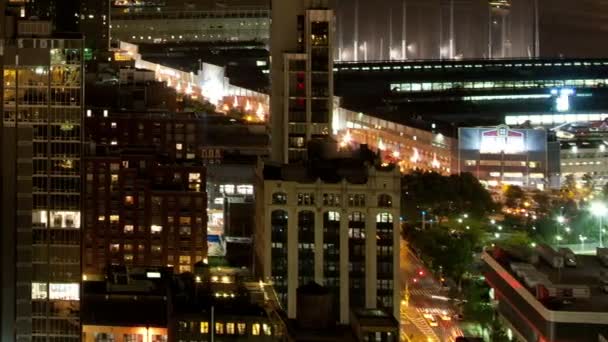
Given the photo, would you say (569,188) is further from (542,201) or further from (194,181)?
(194,181)

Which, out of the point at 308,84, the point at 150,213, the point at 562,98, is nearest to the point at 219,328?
the point at 150,213

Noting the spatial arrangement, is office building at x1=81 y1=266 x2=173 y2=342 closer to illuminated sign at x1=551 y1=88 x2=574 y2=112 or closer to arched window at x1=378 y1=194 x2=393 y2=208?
arched window at x1=378 y1=194 x2=393 y2=208

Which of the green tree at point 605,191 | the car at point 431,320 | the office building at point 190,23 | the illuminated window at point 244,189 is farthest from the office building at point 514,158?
the office building at point 190,23

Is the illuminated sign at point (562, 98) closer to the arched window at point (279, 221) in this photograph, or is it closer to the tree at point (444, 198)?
A: the tree at point (444, 198)

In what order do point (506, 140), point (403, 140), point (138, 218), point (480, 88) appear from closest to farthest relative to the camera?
point (138, 218), point (506, 140), point (403, 140), point (480, 88)

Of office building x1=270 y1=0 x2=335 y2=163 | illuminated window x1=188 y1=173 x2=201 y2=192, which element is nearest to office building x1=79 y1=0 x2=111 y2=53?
illuminated window x1=188 y1=173 x2=201 y2=192

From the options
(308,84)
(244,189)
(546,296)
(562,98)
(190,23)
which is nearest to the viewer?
(546,296)

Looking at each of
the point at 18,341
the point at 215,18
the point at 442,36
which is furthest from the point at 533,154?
the point at 215,18

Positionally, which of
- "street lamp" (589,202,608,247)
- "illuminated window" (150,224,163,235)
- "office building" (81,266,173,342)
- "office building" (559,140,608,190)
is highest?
"office building" (559,140,608,190)
